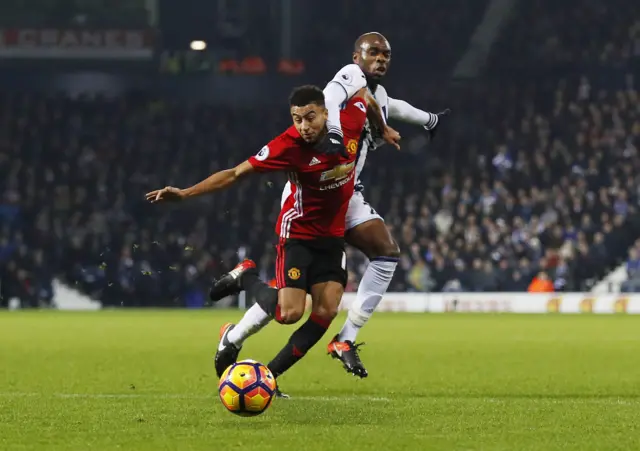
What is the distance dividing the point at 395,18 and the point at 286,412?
27.6 metres

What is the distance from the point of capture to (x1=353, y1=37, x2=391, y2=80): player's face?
8.98m

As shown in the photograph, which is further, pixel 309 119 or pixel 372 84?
pixel 372 84

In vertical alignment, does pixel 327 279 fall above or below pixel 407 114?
below

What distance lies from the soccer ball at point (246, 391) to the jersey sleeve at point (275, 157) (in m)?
1.25

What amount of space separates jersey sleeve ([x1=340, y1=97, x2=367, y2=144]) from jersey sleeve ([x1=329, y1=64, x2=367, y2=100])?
0.08 metres

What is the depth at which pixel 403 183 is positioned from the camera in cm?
2998

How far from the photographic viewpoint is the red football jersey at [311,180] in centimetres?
745

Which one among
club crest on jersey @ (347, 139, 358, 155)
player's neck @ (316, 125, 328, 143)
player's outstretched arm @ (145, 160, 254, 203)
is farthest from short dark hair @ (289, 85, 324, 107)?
club crest on jersey @ (347, 139, 358, 155)

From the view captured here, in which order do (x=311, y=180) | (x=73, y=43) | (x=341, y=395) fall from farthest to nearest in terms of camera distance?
1. (x=73, y=43)
2. (x=341, y=395)
3. (x=311, y=180)

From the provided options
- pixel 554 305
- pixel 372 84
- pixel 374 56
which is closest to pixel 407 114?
pixel 372 84

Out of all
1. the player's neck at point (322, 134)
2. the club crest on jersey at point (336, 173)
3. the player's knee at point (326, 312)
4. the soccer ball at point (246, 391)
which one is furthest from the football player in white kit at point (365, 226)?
the soccer ball at point (246, 391)

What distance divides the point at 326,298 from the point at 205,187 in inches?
51.2

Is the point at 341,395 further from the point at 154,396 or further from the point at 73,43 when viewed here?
the point at 73,43

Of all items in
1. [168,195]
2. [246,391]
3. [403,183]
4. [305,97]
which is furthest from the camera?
[403,183]
